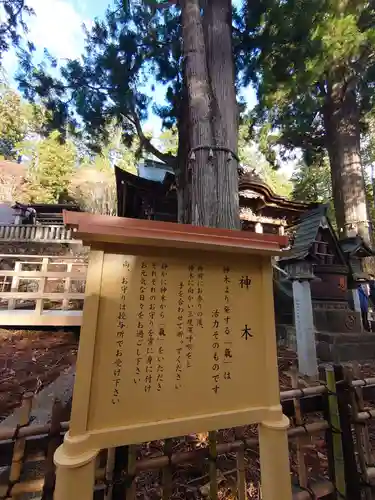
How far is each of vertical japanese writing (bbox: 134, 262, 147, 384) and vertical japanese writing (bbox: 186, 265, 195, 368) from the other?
24 cm

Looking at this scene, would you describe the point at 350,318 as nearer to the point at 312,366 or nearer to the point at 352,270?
the point at 352,270

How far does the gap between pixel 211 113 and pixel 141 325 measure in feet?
11.3

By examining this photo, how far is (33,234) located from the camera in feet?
47.8

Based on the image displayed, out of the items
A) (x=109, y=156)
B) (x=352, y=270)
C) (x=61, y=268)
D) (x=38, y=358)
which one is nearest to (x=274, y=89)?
(x=352, y=270)

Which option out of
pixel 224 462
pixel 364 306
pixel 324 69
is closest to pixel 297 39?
pixel 324 69

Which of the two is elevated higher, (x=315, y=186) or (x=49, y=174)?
(x=49, y=174)

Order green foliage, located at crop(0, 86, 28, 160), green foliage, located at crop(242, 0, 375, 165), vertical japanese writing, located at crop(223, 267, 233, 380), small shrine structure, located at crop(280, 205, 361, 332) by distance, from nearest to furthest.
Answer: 1. vertical japanese writing, located at crop(223, 267, 233, 380)
2. green foliage, located at crop(242, 0, 375, 165)
3. small shrine structure, located at crop(280, 205, 361, 332)
4. green foliage, located at crop(0, 86, 28, 160)

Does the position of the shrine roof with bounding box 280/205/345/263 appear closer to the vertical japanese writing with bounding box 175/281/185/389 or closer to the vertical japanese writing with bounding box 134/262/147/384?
the vertical japanese writing with bounding box 175/281/185/389

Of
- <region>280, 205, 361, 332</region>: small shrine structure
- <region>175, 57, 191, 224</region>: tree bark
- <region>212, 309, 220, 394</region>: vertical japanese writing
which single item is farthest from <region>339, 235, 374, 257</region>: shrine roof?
<region>212, 309, 220, 394</region>: vertical japanese writing

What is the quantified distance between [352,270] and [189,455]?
623 cm

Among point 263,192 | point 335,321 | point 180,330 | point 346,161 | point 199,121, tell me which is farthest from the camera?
point 346,161

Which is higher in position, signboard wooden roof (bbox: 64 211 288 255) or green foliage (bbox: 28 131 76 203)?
green foliage (bbox: 28 131 76 203)

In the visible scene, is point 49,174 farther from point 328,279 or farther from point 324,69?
point 328,279

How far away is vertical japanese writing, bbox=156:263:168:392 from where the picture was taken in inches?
51.0
